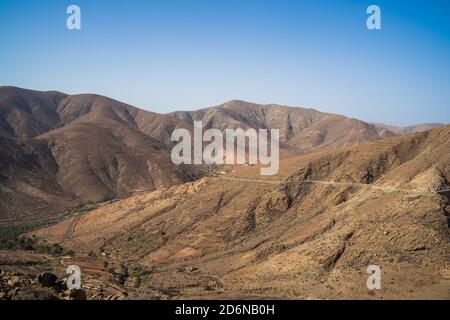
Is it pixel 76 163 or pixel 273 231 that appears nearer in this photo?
pixel 273 231

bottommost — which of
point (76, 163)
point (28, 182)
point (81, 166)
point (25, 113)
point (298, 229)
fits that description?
point (28, 182)

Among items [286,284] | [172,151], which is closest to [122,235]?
[286,284]

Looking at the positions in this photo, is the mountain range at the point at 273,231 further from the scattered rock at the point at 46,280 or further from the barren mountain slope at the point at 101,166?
the barren mountain slope at the point at 101,166

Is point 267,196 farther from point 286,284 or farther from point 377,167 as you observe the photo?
point 286,284

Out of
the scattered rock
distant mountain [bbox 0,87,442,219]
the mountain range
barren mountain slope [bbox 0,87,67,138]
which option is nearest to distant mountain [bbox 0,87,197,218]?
distant mountain [bbox 0,87,442,219]

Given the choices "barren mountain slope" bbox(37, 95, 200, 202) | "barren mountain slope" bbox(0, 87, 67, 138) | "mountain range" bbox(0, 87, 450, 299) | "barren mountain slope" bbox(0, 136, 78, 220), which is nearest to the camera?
"mountain range" bbox(0, 87, 450, 299)

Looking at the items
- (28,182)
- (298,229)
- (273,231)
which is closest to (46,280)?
(298,229)

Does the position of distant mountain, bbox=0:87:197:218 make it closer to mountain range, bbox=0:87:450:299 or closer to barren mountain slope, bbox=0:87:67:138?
barren mountain slope, bbox=0:87:67:138

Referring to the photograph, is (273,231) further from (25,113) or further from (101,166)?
(25,113)
